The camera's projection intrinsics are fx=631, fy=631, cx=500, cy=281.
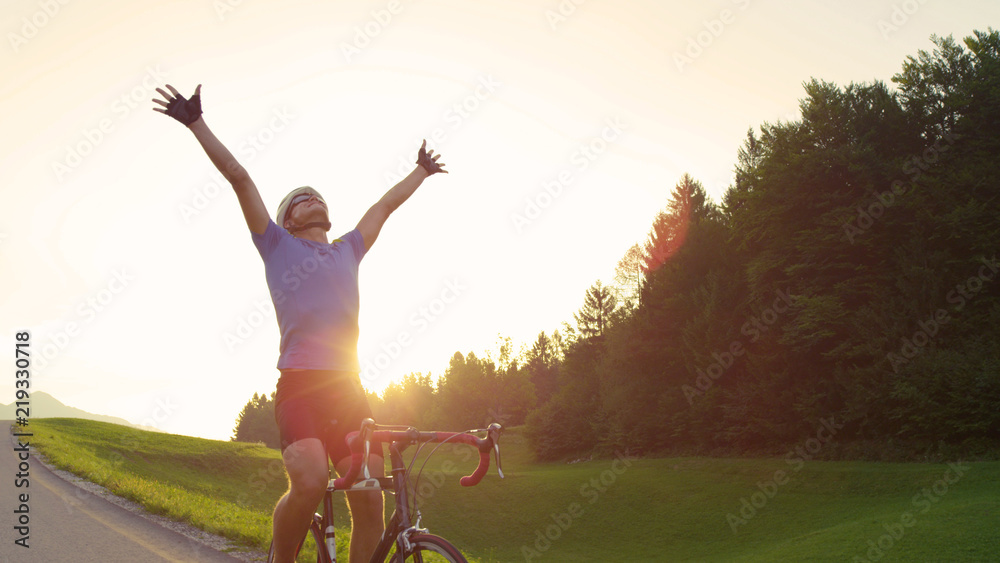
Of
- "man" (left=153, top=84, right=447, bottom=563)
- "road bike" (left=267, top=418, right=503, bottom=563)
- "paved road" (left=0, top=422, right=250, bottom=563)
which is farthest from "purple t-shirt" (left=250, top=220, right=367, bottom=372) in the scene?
"paved road" (left=0, top=422, right=250, bottom=563)

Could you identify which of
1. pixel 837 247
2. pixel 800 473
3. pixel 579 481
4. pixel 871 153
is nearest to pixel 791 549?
pixel 800 473

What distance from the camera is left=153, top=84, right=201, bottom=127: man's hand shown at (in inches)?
118

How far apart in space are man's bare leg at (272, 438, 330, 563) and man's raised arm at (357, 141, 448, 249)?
4.05 feet

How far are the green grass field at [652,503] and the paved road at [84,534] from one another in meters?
0.55

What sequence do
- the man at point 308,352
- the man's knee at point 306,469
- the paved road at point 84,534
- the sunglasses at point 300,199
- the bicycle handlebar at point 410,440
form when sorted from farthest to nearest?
the paved road at point 84,534 < the sunglasses at point 300,199 < the man at point 308,352 < the man's knee at point 306,469 < the bicycle handlebar at point 410,440

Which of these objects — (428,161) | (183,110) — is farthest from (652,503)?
(183,110)

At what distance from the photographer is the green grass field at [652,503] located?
43.8 ft

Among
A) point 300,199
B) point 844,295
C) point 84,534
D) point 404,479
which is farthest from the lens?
point 844,295

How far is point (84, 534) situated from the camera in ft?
23.1

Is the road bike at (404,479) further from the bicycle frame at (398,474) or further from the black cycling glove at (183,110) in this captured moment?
the black cycling glove at (183,110)

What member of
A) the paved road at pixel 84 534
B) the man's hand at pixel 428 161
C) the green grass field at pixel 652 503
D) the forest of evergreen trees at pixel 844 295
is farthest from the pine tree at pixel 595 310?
the man's hand at pixel 428 161

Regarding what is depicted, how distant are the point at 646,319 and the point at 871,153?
1542cm

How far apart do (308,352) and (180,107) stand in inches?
51.9

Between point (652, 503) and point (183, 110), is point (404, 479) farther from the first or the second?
point (652, 503)
